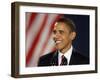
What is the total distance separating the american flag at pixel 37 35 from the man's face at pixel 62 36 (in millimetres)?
45

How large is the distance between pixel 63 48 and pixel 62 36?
3.8 inches

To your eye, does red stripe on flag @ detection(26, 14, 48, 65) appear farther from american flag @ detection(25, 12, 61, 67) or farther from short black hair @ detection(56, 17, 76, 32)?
short black hair @ detection(56, 17, 76, 32)

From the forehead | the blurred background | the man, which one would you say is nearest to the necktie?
the man

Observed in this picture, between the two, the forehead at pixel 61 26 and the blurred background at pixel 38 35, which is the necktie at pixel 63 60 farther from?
the forehead at pixel 61 26

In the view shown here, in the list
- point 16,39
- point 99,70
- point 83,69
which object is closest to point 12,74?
point 16,39

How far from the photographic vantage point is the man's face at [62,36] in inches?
76.8

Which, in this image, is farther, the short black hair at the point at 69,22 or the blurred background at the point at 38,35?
the short black hair at the point at 69,22

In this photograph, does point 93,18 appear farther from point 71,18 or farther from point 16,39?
point 16,39

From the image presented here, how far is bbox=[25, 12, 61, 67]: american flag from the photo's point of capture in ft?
6.07

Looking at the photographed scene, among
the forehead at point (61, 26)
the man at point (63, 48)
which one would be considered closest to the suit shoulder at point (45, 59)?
the man at point (63, 48)

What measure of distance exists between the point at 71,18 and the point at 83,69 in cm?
43

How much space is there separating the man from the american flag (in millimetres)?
46

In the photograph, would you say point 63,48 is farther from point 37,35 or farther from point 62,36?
point 37,35

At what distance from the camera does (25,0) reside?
1862 mm
